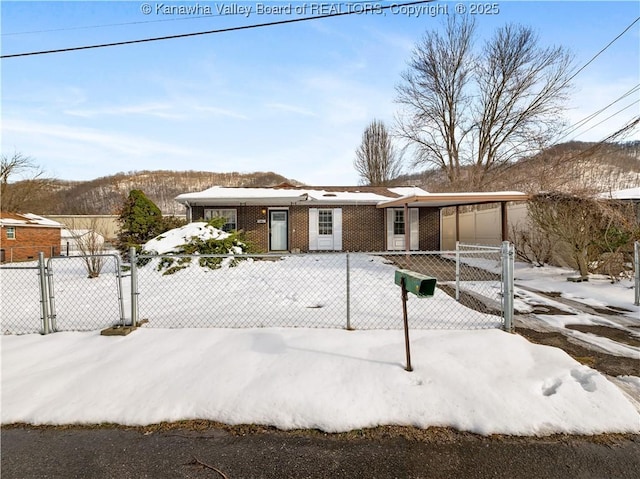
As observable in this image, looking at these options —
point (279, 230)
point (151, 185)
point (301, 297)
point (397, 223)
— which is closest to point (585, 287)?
point (301, 297)

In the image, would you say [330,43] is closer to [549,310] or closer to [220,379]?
[549,310]

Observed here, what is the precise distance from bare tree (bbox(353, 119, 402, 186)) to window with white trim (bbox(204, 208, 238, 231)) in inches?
915

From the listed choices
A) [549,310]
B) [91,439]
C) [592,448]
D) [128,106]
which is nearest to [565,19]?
[549,310]

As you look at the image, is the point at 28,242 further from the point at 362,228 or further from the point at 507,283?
the point at 507,283

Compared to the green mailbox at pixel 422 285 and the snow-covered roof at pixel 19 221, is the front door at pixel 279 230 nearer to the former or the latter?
the green mailbox at pixel 422 285

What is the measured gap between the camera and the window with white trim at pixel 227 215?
14842 mm

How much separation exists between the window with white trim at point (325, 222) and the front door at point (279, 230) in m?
1.60

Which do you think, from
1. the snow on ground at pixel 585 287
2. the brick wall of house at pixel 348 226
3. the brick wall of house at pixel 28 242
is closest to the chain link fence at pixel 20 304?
the brick wall of house at pixel 348 226

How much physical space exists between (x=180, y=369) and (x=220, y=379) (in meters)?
0.51

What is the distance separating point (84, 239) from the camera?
11.6 meters

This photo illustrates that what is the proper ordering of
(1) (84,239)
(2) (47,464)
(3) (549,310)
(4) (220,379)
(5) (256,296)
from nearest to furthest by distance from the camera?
(2) (47,464) < (4) (220,379) < (3) (549,310) < (5) (256,296) < (1) (84,239)

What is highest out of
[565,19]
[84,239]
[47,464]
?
[565,19]

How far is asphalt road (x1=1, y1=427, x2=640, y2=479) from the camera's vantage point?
1.99m

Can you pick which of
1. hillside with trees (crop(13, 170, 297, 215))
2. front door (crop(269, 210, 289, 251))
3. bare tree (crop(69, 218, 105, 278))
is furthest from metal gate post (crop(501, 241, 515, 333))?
hillside with trees (crop(13, 170, 297, 215))
